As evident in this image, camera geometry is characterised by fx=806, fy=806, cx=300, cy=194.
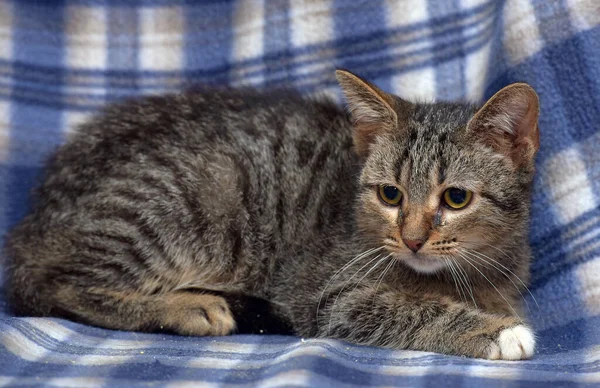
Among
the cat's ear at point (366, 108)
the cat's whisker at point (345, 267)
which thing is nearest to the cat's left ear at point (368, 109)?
the cat's ear at point (366, 108)

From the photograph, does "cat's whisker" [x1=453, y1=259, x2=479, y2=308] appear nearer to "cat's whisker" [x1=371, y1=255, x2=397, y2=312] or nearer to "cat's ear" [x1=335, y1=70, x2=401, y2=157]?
"cat's whisker" [x1=371, y1=255, x2=397, y2=312]

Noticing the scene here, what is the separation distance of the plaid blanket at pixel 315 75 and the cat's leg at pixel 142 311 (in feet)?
0.15

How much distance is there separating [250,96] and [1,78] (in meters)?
0.98

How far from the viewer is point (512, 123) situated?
7.00 feet

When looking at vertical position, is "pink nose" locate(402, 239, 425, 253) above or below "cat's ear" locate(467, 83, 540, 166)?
below

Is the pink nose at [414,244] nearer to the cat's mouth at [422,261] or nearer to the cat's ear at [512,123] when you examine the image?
the cat's mouth at [422,261]

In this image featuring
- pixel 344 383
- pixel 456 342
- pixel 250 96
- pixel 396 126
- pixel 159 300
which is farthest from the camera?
pixel 250 96

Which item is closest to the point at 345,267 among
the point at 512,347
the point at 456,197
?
the point at 456,197

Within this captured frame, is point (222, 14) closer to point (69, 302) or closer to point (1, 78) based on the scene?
point (1, 78)

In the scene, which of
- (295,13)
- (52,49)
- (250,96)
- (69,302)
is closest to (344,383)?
(69,302)

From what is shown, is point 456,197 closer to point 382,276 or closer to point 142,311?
point 382,276

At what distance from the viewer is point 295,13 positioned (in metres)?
2.99

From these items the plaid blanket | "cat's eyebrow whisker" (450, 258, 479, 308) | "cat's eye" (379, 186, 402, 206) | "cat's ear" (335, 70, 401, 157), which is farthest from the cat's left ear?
the plaid blanket

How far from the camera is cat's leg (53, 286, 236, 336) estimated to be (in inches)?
91.6
